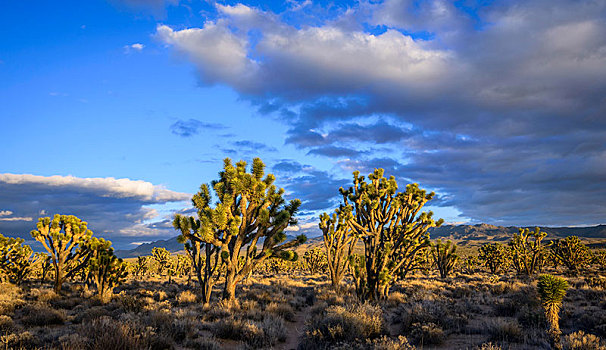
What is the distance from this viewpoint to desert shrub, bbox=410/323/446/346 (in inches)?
335

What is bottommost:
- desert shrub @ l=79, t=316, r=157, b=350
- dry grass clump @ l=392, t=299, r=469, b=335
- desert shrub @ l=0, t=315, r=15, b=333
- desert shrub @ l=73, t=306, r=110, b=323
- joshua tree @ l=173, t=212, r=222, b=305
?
dry grass clump @ l=392, t=299, r=469, b=335

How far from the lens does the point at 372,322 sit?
9.19m

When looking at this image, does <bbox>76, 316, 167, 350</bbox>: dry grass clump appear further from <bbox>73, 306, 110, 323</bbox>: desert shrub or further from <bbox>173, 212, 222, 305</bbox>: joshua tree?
<bbox>173, 212, 222, 305</bbox>: joshua tree

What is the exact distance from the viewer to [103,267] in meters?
18.0

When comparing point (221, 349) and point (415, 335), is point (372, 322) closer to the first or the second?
point (415, 335)

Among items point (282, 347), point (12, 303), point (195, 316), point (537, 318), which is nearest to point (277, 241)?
point (195, 316)

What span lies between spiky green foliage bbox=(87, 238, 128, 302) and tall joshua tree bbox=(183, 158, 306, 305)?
7278 mm

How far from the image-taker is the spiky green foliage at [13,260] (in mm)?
25203

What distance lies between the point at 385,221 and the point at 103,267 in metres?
15.9

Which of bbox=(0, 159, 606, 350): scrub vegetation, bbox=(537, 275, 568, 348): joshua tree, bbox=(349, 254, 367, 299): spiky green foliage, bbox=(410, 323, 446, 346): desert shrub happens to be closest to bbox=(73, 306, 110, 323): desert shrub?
bbox=(0, 159, 606, 350): scrub vegetation

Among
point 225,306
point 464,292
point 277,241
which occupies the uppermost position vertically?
point 277,241

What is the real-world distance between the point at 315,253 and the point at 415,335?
139 feet

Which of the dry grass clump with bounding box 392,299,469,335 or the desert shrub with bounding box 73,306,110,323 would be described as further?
the desert shrub with bounding box 73,306,110,323

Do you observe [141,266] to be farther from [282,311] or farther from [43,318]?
[282,311]
